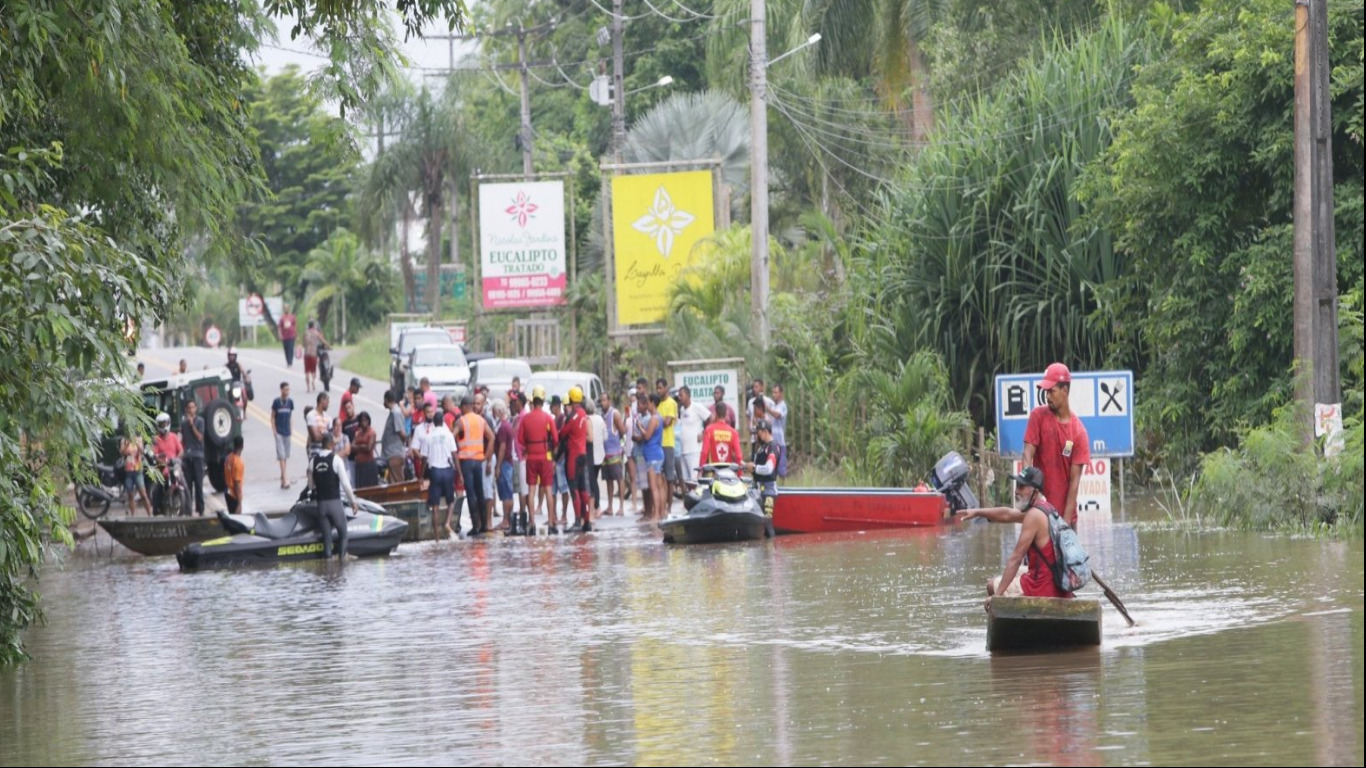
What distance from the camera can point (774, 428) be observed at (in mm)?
30906

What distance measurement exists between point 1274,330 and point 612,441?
32.0ft

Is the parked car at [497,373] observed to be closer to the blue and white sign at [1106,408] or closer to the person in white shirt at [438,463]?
the person in white shirt at [438,463]

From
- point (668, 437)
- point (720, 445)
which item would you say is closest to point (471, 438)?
point (720, 445)

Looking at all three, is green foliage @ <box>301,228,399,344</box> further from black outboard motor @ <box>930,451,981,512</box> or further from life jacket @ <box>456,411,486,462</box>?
black outboard motor @ <box>930,451,981,512</box>

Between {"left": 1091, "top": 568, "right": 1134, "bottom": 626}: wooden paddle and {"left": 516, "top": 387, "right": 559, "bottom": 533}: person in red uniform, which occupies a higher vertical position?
{"left": 516, "top": 387, "right": 559, "bottom": 533}: person in red uniform

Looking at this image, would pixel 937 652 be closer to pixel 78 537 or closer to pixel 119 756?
pixel 119 756

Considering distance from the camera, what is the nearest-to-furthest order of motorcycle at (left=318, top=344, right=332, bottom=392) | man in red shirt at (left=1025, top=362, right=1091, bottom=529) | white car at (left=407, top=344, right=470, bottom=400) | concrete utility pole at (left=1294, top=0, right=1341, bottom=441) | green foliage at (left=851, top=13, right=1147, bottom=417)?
man in red shirt at (left=1025, top=362, right=1091, bottom=529) → concrete utility pole at (left=1294, top=0, right=1341, bottom=441) → green foliage at (left=851, top=13, right=1147, bottom=417) → white car at (left=407, top=344, right=470, bottom=400) → motorcycle at (left=318, top=344, right=332, bottom=392)

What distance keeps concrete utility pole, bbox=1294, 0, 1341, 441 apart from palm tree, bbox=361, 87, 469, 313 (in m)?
51.2

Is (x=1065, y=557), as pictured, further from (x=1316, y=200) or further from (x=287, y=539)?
(x=287, y=539)

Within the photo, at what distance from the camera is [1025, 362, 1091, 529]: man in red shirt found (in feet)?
46.8

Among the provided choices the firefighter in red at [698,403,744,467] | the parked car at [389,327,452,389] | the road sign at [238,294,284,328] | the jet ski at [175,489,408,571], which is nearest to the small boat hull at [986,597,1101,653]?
the jet ski at [175,489,408,571]

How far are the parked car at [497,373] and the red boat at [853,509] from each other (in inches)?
748

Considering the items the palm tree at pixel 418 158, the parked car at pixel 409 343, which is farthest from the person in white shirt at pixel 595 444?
the palm tree at pixel 418 158

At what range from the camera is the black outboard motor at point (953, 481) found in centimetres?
2688
